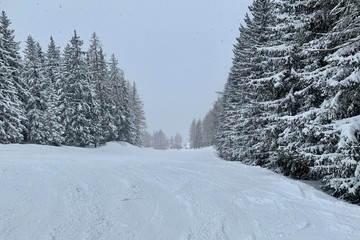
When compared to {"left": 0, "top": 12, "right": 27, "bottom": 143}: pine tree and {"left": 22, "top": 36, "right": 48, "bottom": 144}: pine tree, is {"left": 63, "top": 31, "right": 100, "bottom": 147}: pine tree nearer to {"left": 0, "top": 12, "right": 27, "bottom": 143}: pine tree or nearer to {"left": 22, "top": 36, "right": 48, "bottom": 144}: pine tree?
{"left": 22, "top": 36, "right": 48, "bottom": 144}: pine tree

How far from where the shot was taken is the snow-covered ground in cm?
473

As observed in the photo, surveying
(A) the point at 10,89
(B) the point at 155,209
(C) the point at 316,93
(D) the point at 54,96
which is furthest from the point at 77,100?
(B) the point at 155,209

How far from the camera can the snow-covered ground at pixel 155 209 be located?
4.73 meters

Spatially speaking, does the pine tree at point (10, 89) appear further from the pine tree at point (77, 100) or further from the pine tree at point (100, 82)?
the pine tree at point (100, 82)

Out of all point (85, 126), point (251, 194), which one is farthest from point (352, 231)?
point (85, 126)

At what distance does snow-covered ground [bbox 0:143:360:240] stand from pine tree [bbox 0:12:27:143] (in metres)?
16.3

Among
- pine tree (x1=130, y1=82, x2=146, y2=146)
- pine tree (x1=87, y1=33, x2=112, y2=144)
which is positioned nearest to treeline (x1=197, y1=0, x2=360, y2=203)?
pine tree (x1=87, y1=33, x2=112, y2=144)

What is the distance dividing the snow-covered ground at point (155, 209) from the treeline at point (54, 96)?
1788cm

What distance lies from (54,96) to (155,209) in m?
27.2

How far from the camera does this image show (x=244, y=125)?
Answer: 1850 centimetres

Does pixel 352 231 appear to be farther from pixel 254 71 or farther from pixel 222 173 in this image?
pixel 254 71

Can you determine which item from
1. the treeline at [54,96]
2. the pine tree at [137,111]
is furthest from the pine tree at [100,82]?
the pine tree at [137,111]

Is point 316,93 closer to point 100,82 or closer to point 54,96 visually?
point 54,96

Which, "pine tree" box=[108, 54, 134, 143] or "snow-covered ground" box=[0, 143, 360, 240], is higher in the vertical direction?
"pine tree" box=[108, 54, 134, 143]
